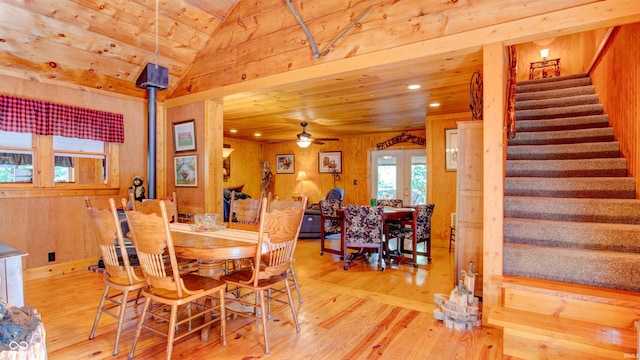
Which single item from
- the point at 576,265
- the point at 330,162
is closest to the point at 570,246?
the point at 576,265

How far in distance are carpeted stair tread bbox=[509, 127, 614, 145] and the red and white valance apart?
5073mm

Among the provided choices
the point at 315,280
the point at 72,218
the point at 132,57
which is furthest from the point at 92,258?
the point at 315,280

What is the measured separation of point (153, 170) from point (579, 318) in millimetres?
4618

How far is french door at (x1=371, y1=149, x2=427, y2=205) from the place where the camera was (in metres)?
7.81

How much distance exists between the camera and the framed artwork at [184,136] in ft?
15.0

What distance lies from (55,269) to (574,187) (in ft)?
18.8

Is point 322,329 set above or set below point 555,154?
below

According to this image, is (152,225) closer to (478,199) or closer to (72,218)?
(478,199)

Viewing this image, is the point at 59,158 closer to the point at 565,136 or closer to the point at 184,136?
the point at 184,136

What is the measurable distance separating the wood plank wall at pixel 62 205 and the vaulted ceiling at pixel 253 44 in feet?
0.49

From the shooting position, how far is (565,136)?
3.87 metres

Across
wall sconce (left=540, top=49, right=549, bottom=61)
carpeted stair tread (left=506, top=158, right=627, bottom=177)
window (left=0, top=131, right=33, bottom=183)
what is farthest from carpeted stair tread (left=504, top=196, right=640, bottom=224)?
window (left=0, top=131, right=33, bottom=183)

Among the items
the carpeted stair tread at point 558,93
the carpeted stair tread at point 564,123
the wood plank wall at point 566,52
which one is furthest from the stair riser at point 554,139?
the wood plank wall at point 566,52

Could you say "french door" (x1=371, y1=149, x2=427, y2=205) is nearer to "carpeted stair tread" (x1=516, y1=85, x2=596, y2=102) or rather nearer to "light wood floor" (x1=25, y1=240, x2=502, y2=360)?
"carpeted stair tread" (x1=516, y1=85, x2=596, y2=102)
